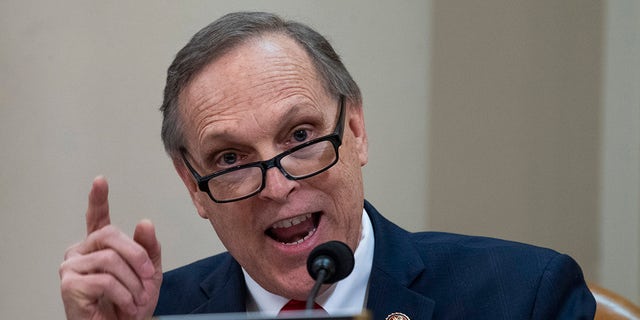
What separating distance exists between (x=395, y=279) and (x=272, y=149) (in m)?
0.50

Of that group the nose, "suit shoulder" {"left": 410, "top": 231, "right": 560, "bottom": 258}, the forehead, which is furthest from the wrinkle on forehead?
"suit shoulder" {"left": 410, "top": 231, "right": 560, "bottom": 258}

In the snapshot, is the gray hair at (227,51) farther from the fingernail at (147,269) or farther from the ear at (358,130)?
the fingernail at (147,269)

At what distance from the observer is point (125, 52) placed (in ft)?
12.7

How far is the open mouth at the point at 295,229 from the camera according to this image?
99.0 inches

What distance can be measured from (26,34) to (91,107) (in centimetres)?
37

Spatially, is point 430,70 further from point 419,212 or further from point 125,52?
point 125,52

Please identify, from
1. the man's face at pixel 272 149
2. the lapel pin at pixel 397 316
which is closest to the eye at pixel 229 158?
the man's face at pixel 272 149

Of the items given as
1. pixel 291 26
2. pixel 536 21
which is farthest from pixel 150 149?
pixel 536 21

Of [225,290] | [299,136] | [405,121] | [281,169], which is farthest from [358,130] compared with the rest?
[405,121]

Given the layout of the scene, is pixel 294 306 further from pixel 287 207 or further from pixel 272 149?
pixel 272 149

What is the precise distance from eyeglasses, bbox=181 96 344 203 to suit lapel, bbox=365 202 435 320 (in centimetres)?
36

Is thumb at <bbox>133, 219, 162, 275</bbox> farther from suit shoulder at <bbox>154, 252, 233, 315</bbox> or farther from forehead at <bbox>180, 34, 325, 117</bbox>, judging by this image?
suit shoulder at <bbox>154, 252, 233, 315</bbox>

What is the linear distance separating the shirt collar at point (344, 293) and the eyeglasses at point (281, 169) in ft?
0.97

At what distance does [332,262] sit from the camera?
6.79ft
